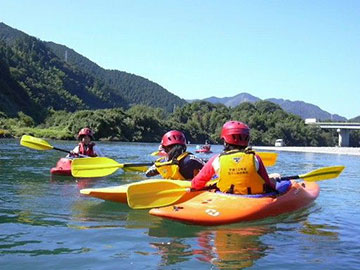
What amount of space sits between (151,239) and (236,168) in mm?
1538

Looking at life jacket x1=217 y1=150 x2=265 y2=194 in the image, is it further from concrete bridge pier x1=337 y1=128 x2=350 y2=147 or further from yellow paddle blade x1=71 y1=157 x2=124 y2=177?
concrete bridge pier x1=337 y1=128 x2=350 y2=147

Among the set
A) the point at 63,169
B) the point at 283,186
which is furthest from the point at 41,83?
the point at 283,186

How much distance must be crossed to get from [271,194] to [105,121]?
2343 inches

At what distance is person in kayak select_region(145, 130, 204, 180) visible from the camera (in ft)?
25.2

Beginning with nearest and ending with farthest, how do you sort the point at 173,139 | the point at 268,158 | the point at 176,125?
the point at 173,139
the point at 268,158
the point at 176,125

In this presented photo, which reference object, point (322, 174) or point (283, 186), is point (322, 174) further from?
point (283, 186)

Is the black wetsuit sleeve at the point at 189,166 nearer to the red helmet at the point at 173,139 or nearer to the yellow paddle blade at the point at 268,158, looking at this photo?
the red helmet at the point at 173,139

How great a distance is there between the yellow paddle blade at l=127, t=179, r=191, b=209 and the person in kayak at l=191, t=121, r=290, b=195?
243 millimetres

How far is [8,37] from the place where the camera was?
192000 mm

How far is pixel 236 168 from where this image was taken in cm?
629

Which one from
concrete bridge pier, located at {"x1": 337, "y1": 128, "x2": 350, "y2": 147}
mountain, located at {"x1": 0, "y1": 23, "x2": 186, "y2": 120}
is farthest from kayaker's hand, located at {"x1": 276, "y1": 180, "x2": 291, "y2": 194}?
concrete bridge pier, located at {"x1": 337, "y1": 128, "x2": 350, "y2": 147}

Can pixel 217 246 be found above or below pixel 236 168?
below

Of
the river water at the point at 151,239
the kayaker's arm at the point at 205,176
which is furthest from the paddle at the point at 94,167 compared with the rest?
the kayaker's arm at the point at 205,176

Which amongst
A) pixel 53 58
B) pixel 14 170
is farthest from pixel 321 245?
pixel 53 58
